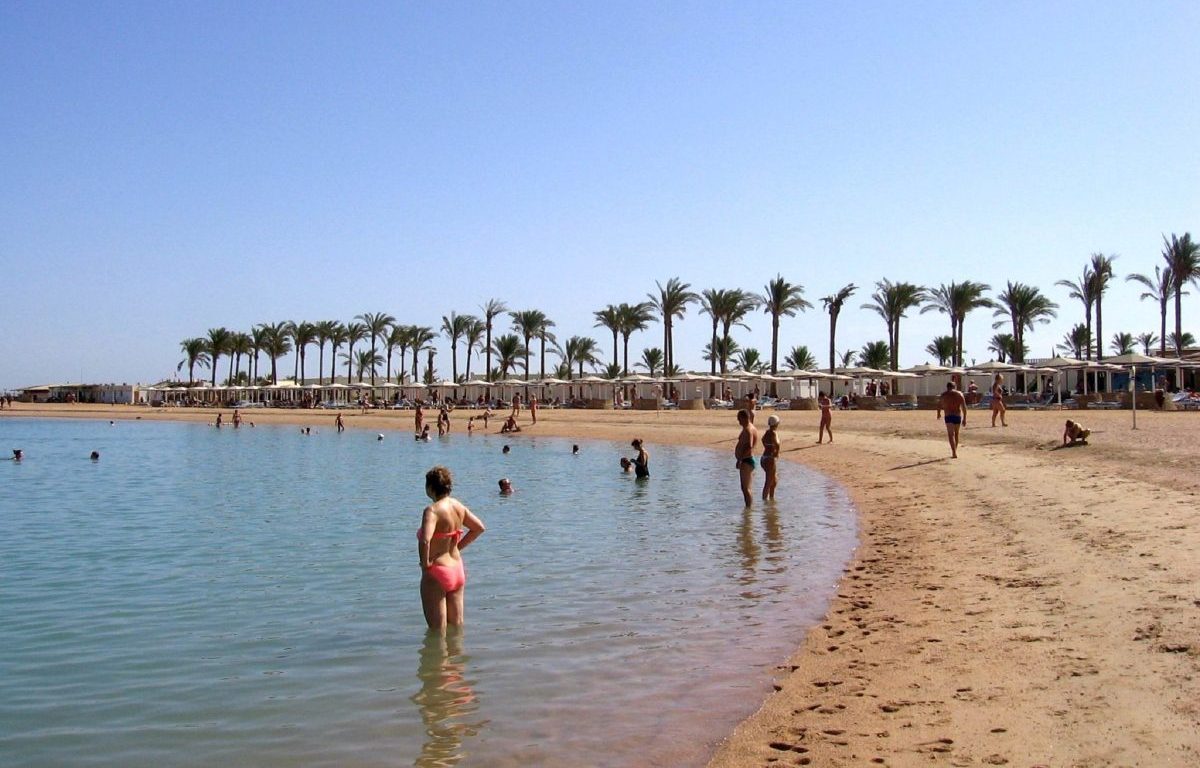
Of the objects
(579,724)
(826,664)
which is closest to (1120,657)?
(826,664)

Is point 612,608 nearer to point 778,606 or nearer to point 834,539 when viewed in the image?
point 778,606

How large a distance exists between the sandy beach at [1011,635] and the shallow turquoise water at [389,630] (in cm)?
49

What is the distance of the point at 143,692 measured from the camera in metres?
5.95

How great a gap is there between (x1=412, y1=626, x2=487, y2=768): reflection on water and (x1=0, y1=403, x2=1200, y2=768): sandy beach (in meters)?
1.40

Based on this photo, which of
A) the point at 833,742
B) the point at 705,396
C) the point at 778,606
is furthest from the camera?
Answer: the point at 705,396

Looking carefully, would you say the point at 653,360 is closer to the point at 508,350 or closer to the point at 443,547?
the point at 508,350

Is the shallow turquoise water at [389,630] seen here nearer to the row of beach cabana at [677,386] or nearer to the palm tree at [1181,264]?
the row of beach cabana at [677,386]

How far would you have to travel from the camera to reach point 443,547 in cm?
647

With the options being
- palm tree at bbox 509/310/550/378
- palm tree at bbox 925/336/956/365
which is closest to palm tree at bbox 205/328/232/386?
palm tree at bbox 509/310/550/378

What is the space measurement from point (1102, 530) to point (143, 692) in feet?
28.5

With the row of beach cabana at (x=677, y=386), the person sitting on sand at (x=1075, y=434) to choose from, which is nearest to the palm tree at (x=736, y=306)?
the row of beach cabana at (x=677, y=386)

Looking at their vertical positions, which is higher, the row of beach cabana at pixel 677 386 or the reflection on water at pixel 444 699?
the row of beach cabana at pixel 677 386

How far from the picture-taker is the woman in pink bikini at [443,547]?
20.6 feet

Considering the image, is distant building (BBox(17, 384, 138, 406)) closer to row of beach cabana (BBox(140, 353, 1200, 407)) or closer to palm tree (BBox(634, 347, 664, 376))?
row of beach cabana (BBox(140, 353, 1200, 407))
